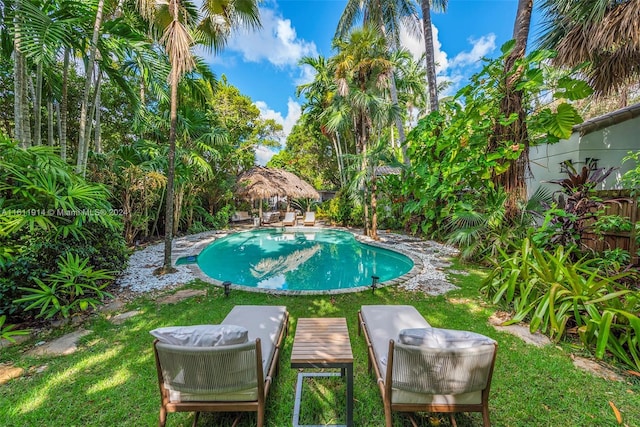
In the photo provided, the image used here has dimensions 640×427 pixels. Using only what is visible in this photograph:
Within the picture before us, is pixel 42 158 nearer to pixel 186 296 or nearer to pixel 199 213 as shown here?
pixel 186 296

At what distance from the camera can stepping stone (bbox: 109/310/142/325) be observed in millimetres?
3734

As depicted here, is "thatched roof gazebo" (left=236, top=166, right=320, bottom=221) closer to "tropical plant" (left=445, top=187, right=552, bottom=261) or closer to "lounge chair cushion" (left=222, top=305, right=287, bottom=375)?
"tropical plant" (left=445, top=187, right=552, bottom=261)

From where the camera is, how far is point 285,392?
248 cm

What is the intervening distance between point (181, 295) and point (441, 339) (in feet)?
15.1

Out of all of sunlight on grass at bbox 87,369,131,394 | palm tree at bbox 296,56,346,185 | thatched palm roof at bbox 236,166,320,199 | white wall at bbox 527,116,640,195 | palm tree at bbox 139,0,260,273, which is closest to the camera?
sunlight on grass at bbox 87,369,131,394

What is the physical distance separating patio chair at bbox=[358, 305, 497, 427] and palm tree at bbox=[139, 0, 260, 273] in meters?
5.48

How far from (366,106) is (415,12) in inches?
315

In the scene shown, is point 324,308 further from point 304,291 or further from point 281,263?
point 281,263

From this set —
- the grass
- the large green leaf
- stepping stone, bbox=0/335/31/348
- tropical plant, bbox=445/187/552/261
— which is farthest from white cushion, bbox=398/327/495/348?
the large green leaf

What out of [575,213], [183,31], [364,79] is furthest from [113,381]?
[364,79]

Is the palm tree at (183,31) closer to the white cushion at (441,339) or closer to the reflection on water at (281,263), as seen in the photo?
the reflection on water at (281,263)

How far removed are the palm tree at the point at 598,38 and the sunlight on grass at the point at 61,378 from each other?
946 centimetres

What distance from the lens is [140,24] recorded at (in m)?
7.27

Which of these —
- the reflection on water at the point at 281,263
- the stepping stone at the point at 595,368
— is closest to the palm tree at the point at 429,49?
the reflection on water at the point at 281,263
